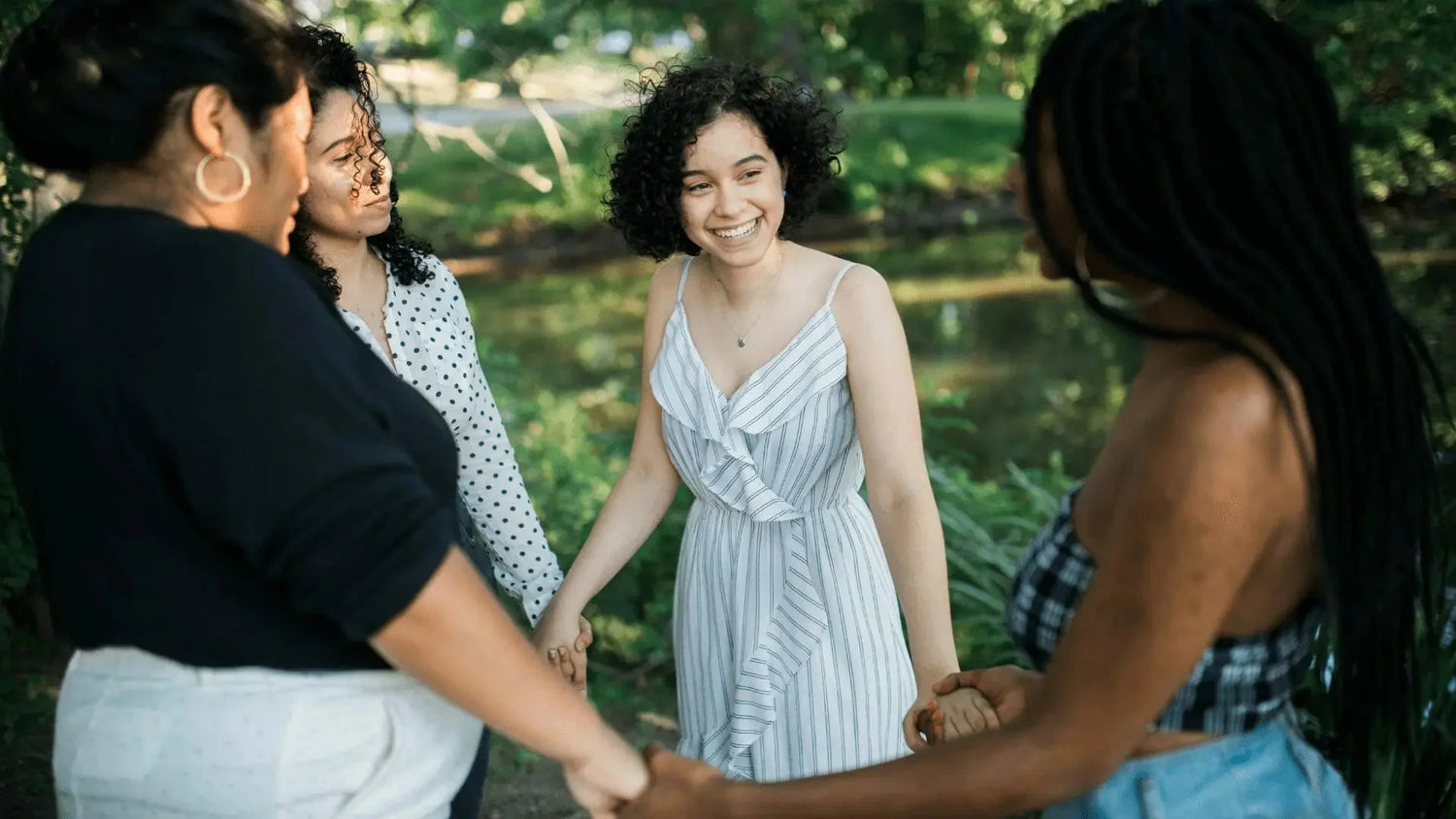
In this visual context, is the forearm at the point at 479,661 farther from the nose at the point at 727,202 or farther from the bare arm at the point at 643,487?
the nose at the point at 727,202

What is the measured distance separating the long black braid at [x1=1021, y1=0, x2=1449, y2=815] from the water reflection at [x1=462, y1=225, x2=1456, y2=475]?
4.58 m

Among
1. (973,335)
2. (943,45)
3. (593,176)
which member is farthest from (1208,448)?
(943,45)

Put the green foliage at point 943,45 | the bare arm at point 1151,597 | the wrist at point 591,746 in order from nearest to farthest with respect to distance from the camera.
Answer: the bare arm at point 1151,597, the wrist at point 591,746, the green foliage at point 943,45

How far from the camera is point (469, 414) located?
9.01ft

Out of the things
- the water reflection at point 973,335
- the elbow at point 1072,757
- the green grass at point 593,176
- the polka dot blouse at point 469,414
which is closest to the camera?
the elbow at point 1072,757

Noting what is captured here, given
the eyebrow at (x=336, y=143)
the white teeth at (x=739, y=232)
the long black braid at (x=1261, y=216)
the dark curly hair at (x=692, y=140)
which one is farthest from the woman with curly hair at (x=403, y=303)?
the long black braid at (x=1261, y=216)

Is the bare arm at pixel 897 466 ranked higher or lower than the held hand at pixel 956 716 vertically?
higher

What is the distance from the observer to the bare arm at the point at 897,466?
255cm

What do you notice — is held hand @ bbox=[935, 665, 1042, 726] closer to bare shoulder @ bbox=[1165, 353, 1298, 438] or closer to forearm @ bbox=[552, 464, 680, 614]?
bare shoulder @ bbox=[1165, 353, 1298, 438]

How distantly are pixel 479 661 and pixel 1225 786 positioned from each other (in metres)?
0.86

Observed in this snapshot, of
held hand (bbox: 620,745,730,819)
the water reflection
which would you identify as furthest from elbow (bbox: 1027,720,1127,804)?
the water reflection

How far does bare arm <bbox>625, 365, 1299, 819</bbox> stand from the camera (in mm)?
1407

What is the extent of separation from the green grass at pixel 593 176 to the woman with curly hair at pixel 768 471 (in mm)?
14663

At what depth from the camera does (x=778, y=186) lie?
285 centimetres
